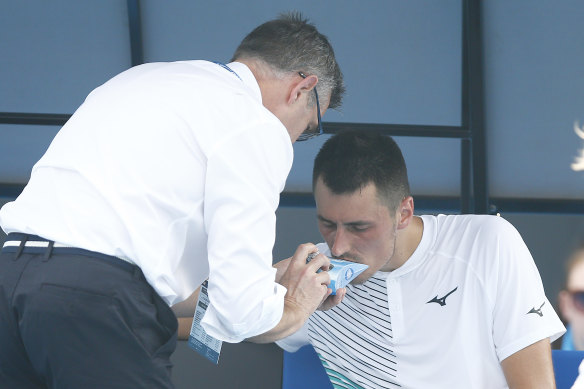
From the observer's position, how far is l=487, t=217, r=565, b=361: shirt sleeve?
87.7 inches

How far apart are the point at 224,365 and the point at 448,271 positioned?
1058 mm

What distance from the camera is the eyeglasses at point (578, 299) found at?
424cm

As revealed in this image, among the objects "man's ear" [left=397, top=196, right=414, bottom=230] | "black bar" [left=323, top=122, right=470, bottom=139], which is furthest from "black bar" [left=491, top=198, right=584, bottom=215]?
"man's ear" [left=397, top=196, right=414, bottom=230]

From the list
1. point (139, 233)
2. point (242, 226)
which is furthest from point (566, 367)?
point (139, 233)

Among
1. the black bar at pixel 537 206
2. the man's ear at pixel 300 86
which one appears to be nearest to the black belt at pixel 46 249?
the man's ear at pixel 300 86

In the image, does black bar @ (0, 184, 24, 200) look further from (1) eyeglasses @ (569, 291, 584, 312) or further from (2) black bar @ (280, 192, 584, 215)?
(1) eyeglasses @ (569, 291, 584, 312)

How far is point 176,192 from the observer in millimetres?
1588

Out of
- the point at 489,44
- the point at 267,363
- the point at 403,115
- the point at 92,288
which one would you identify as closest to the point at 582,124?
the point at 489,44

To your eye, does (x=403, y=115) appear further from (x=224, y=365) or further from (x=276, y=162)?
(x=276, y=162)

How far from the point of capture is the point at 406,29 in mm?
4125

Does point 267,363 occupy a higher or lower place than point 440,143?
lower

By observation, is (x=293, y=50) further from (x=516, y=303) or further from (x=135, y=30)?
(x=135, y=30)

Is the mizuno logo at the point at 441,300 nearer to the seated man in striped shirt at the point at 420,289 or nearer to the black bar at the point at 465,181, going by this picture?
the seated man in striped shirt at the point at 420,289

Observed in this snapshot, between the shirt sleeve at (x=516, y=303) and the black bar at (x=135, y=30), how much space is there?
7.66 feet
